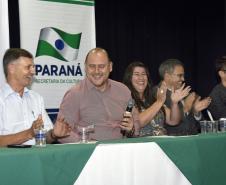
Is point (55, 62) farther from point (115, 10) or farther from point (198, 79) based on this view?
point (198, 79)

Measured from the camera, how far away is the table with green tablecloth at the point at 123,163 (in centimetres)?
202

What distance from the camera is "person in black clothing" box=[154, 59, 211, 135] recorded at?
13.4 feet

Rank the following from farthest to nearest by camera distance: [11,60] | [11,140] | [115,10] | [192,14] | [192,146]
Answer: [192,14] → [115,10] → [11,60] → [11,140] → [192,146]

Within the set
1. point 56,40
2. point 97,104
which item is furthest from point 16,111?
point 56,40

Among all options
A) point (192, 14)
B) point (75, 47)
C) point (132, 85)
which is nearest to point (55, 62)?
point (75, 47)

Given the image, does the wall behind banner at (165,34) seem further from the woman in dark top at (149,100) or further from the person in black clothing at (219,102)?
the woman in dark top at (149,100)

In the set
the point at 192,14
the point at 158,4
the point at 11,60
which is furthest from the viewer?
the point at 192,14

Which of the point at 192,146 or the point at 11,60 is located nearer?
the point at 192,146

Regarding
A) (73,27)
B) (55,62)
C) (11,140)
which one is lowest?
(11,140)

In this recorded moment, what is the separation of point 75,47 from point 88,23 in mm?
270

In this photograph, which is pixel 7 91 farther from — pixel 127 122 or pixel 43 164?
pixel 43 164

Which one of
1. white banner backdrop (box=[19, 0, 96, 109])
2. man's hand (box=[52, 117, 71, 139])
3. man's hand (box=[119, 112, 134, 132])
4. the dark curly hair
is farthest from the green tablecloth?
white banner backdrop (box=[19, 0, 96, 109])

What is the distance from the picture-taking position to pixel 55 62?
15.2 ft

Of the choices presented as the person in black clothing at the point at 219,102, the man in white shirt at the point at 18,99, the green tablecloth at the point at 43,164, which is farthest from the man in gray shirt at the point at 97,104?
the person in black clothing at the point at 219,102
